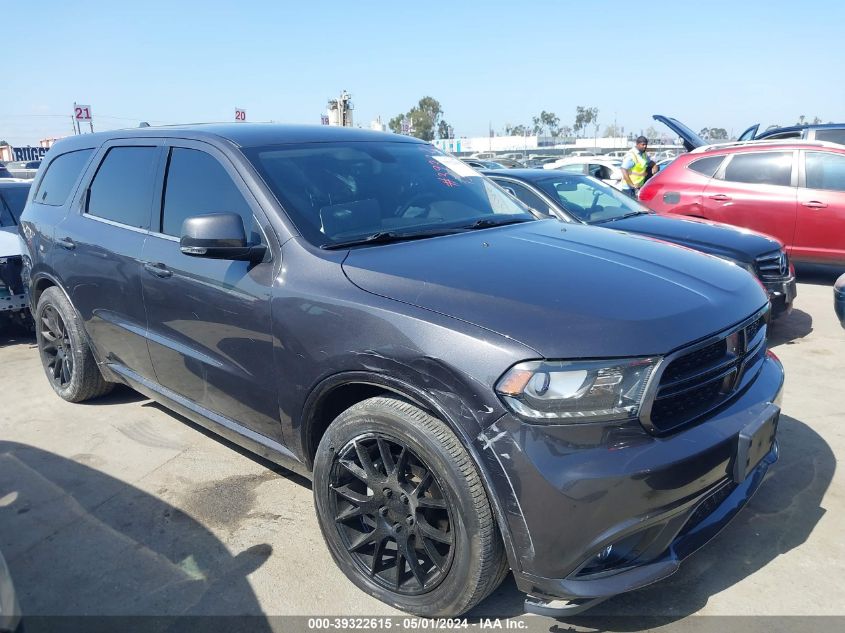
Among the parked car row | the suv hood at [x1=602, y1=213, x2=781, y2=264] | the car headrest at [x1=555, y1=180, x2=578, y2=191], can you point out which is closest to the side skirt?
the parked car row

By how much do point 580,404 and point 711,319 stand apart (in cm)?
66

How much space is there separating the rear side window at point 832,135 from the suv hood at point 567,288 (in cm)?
798

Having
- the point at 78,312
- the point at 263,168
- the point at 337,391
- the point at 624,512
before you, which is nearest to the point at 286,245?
the point at 263,168

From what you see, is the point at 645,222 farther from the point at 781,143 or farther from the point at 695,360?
the point at 695,360

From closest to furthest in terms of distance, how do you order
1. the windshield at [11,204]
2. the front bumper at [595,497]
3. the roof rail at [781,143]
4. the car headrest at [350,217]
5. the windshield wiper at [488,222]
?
the front bumper at [595,497]
the car headrest at [350,217]
the windshield wiper at [488,222]
the windshield at [11,204]
the roof rail at [781,143]

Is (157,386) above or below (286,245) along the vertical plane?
below

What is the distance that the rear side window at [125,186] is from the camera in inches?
145

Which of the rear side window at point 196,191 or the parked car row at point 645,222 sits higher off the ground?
the rear side window at point 196,191

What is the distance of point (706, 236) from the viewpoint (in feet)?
18.6

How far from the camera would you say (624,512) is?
2.06 m

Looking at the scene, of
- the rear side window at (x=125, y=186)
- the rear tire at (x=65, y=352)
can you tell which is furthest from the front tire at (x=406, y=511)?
the rear tire at (x=65, y=352)

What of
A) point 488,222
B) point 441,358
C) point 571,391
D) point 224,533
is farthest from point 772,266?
point 224,533

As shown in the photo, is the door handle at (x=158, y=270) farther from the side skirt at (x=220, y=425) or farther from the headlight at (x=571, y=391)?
the headlight at (x=571, y=391)

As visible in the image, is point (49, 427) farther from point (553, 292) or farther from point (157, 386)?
point (553, 292)
